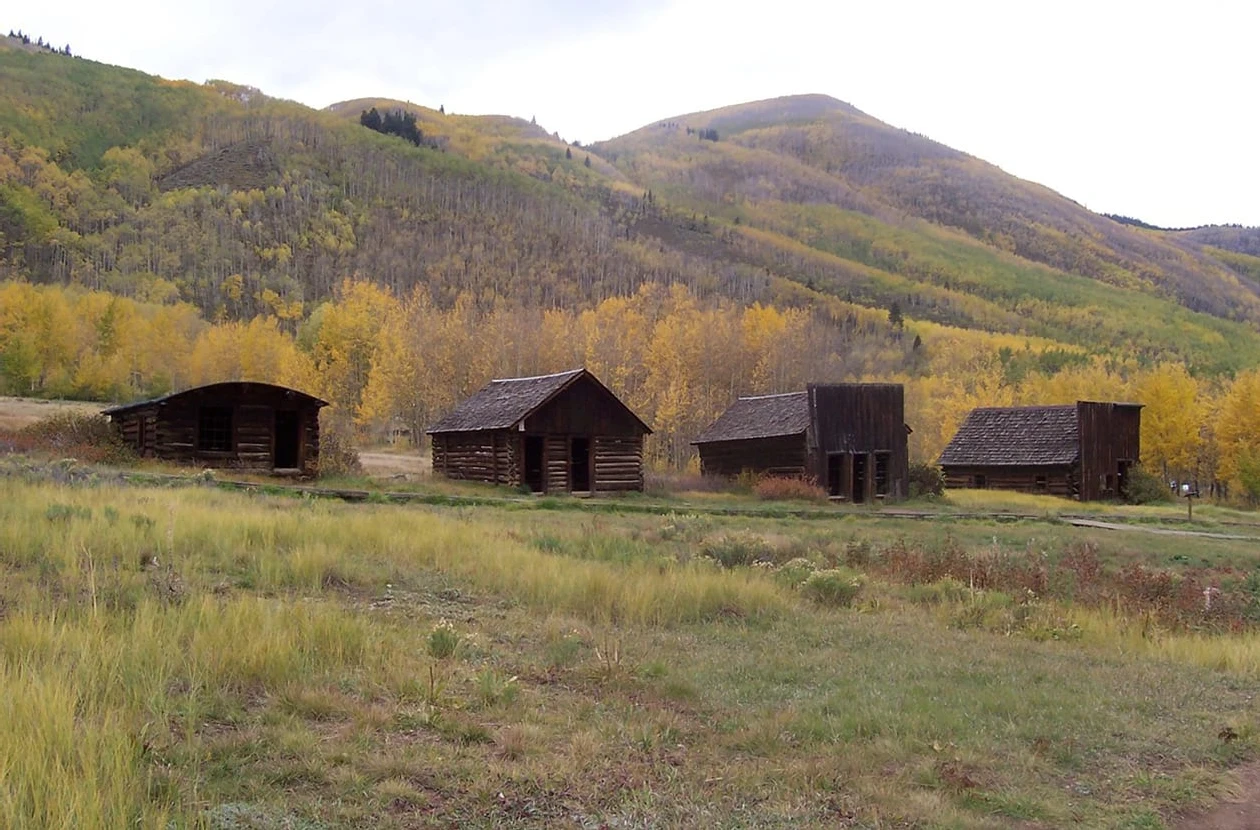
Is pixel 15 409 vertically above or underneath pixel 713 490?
above

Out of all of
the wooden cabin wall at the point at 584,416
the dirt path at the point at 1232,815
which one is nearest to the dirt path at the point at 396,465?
the wooden cabin wall at the point at 584,416

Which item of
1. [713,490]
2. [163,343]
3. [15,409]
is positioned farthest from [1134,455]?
[163,343]

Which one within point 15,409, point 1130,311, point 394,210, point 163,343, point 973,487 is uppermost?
point 394,210

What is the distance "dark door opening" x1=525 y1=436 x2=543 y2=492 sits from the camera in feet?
124

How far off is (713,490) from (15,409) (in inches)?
1523

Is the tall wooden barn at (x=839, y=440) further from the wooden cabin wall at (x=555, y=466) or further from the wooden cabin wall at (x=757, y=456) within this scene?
the wooden cabin wall at (x=555, y=466)

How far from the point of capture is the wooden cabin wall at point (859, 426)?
1644 inches

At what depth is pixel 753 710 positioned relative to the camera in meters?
7.50

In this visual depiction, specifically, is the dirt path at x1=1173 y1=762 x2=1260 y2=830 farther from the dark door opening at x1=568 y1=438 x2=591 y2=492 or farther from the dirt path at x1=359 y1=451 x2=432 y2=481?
the dirt path at x1=359 y1=451 x2=432 y2=481

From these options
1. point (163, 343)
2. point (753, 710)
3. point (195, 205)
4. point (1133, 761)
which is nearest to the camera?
point (1133, 761)

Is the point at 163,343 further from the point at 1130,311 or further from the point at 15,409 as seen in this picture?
the point at 1130,311

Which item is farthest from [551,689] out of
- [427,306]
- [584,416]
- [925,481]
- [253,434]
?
[427,306]

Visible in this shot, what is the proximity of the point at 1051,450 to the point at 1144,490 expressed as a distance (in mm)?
4956

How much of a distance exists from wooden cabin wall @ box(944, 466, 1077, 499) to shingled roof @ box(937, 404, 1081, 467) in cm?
55
